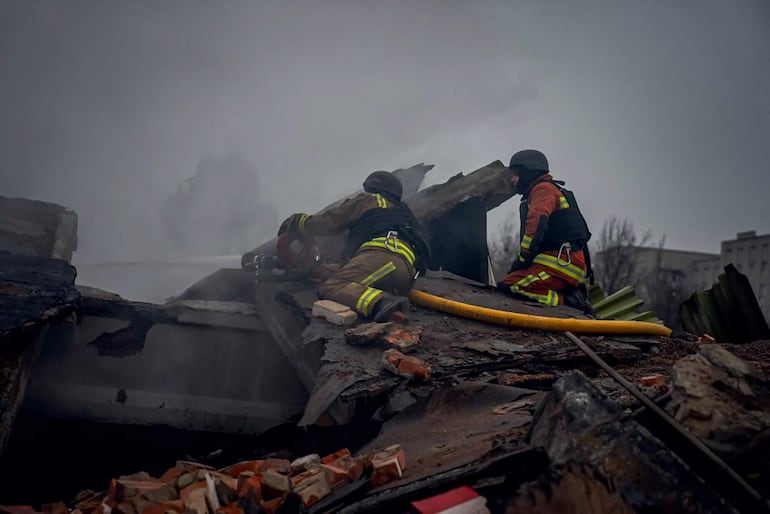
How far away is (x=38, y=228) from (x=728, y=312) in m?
6.97

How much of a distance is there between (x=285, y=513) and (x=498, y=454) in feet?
2.52

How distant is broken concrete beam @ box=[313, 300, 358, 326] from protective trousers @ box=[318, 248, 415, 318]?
138 mm

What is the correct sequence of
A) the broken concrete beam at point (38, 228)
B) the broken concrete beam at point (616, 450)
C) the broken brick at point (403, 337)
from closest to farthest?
the broken concrete beam at point (616, 450) → the broken brick at point (403, 337) → the broken concrete beam at point (38, 228)

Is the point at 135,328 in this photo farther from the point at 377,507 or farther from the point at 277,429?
the point at 377,507

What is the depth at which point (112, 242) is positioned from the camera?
9.66m

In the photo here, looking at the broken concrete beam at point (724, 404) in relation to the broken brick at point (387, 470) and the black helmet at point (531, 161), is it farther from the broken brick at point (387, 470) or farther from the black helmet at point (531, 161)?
the black helmet at point (531, 161)

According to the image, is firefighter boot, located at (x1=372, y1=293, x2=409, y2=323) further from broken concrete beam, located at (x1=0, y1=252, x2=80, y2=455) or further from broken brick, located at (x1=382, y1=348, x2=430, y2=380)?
broken concrete beam, located at (x1=0, y1=252, x2=80, y2=455)

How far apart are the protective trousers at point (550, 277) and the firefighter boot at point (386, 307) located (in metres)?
1.47

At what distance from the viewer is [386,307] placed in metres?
3.57

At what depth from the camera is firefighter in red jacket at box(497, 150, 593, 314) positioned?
468cm

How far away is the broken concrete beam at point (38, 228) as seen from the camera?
4.61m

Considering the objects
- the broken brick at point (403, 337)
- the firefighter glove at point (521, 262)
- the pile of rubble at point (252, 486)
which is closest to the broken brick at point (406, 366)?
the broken brick at point (403, 337)

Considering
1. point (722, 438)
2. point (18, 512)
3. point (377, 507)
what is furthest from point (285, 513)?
point (722, 438)

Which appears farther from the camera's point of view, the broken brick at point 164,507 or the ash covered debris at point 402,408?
the broken brick at point 164,507
